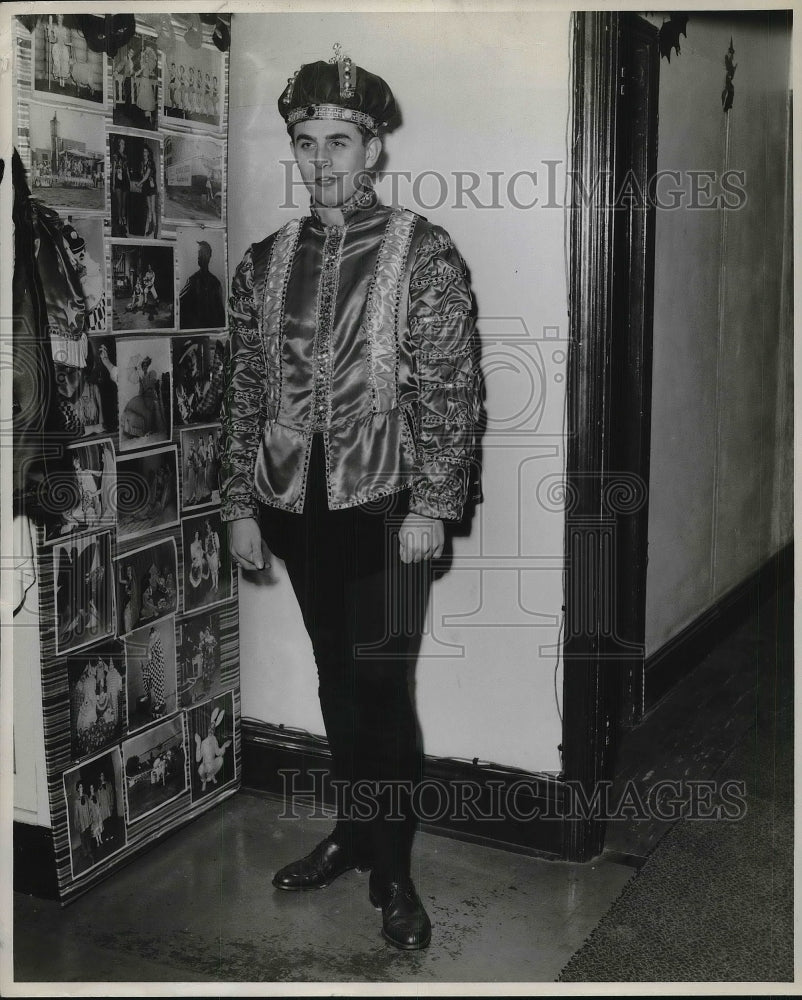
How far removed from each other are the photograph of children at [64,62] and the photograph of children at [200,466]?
0.76m

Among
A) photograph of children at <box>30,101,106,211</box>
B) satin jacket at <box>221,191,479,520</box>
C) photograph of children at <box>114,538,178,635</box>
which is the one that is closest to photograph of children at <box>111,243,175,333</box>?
photograph of children at <box>30,101,106,211</box>

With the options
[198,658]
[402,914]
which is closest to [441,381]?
[198,658]

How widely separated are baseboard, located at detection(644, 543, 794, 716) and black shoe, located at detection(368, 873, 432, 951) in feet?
4.21

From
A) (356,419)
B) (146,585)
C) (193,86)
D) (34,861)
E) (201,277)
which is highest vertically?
(193,86)

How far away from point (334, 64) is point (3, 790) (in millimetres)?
1619

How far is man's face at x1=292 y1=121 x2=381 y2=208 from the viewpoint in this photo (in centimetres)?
219

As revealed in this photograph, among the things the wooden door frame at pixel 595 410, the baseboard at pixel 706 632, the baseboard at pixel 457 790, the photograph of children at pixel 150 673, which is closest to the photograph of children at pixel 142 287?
the photograph of children at pixel 150 673

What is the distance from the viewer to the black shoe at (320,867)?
241cm

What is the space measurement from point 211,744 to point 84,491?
0.79m

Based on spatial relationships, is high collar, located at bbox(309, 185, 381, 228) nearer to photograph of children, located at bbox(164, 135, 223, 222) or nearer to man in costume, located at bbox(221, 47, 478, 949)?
man in costume, located at bbox(221, 47, 478, 949)

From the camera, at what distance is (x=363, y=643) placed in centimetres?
236

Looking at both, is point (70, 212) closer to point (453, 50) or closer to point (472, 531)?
point (453, 50)

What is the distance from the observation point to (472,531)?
8.36 feet

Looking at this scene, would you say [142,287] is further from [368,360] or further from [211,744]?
[211,744]
